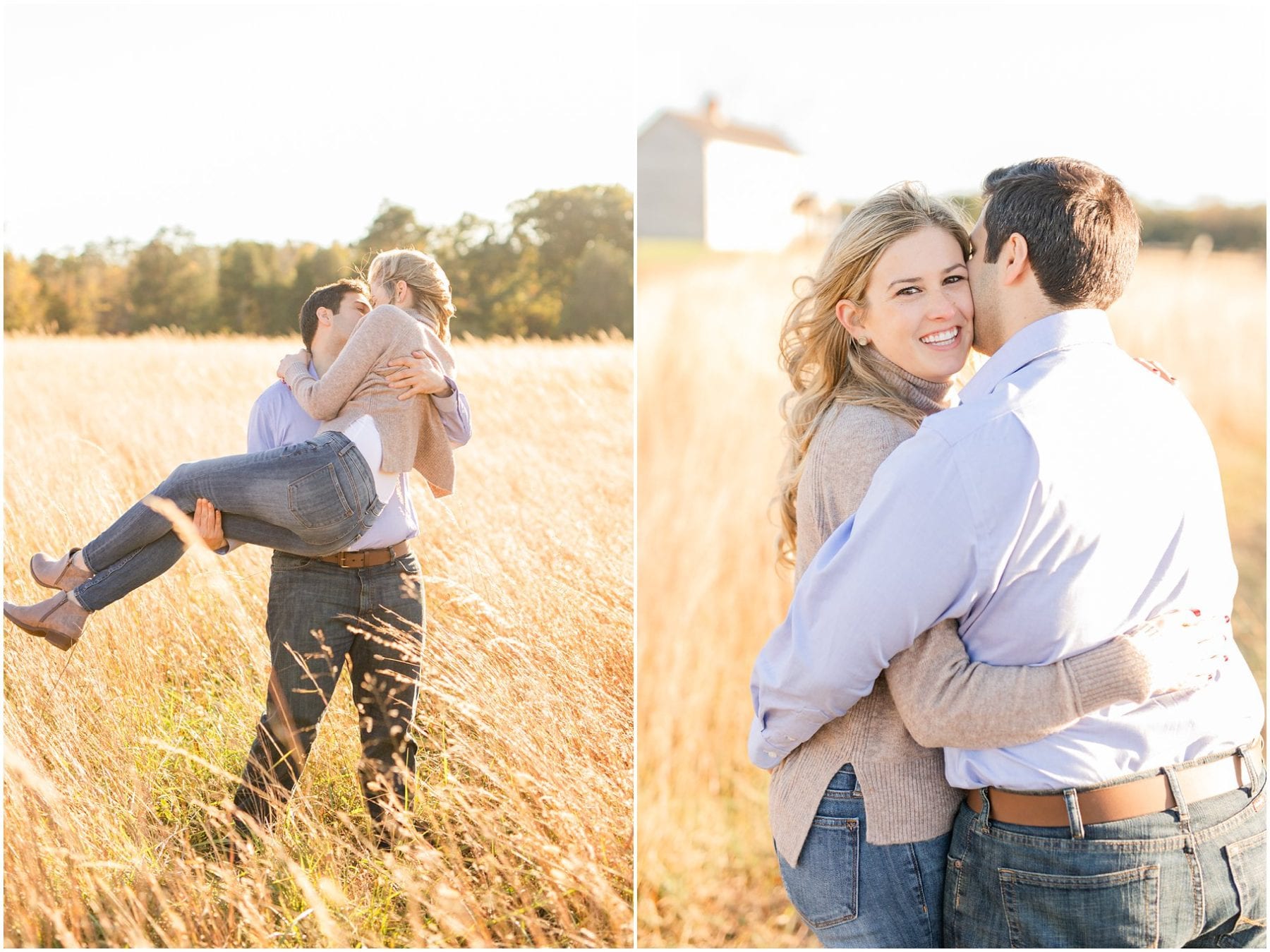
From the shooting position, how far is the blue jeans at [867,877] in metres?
1.92

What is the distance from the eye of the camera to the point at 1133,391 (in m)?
1.83

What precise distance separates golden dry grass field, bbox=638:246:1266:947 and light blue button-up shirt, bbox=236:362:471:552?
1539 mm

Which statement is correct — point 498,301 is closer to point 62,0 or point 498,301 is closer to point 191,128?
point 191,128

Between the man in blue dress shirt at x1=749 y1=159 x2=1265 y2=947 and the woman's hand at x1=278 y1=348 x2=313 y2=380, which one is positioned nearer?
the man in blue dress shirt at x1=749 y1=159 x2=1265 y2=947

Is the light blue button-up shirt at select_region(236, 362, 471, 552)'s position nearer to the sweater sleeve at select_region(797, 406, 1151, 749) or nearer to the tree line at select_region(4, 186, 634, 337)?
the tree line at select_region(4, 186, 634, 337)

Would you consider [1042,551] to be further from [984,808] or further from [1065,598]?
[984,808]

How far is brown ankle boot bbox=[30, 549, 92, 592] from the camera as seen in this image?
2514mm

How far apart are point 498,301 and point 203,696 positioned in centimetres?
133

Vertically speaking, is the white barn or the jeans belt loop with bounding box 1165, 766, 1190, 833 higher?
the white barn

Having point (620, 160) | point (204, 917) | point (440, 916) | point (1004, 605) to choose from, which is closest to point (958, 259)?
point (1004, 605)

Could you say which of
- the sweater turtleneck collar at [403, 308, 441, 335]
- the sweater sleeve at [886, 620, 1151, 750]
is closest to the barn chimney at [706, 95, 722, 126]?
the sweater turtleneck collar at [403, 308, 441, 335]

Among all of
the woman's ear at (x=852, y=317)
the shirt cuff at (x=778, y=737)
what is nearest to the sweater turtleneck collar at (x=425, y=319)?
the woman's ear at (x=852, y=317)

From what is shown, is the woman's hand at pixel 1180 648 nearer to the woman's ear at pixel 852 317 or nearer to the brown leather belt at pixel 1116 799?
the brown leather belt at pixel 1116 799

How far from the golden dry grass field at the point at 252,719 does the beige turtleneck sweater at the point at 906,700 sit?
0.79 m
